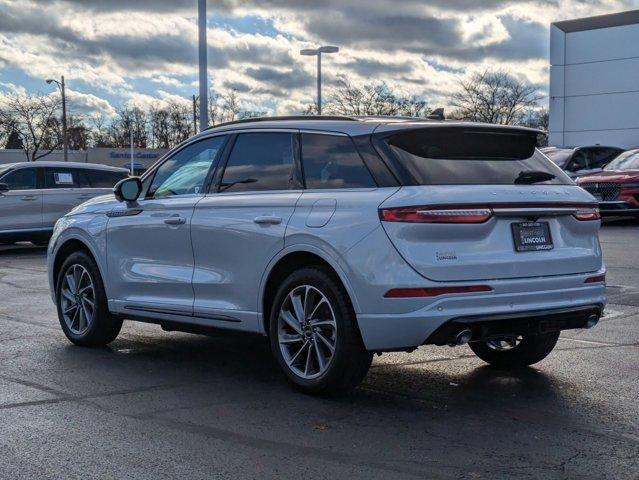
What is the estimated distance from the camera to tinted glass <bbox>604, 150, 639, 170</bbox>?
20.3 m

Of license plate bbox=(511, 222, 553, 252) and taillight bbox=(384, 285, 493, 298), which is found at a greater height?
license plate bbox=(511, 222, 553, 252)

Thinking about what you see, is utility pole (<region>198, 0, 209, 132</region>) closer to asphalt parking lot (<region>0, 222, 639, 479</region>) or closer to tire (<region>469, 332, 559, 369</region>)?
asphalt parking lot (<region>0, 222, 639, 479</region>)

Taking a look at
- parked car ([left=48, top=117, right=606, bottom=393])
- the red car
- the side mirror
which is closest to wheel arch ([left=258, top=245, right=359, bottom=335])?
parked car ([left=48, top=117, right=606, bottom=393])

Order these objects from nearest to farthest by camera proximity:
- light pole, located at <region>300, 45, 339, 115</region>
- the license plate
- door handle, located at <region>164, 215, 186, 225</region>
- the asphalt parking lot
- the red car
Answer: the asphalt parking lot → the license plate → door handle, located at <region>164, 215, 186, 225</region> → the red car → light pole, located at <region>300, 45, 339, 115</region>

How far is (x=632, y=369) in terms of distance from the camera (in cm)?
655

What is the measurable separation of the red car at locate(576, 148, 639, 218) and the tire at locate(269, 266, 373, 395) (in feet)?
48.7

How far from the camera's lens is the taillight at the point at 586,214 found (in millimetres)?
5801

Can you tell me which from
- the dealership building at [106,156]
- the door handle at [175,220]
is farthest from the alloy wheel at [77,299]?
the dealership building at [106,156]

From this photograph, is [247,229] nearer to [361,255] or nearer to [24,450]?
[361,255]

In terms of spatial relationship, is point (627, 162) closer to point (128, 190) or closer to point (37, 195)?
point (37, 195)

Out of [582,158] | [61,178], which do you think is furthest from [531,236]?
[582,158]

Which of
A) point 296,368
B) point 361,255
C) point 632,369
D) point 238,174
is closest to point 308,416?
point 296,368

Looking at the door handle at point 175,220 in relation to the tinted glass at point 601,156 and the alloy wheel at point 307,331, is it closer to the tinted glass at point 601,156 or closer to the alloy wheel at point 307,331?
the alloy wheel at point 307,331

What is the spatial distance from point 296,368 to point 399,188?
136 cm
